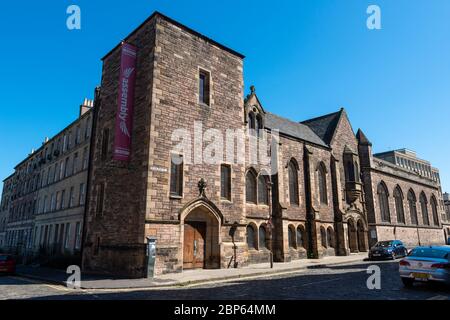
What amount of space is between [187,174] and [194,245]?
4.00 metres

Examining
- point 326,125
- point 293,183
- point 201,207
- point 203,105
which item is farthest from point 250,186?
point 326,125

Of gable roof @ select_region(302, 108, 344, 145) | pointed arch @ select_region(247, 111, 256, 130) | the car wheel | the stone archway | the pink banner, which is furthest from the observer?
gable roof @ select_region(302, 108, 344, 145)

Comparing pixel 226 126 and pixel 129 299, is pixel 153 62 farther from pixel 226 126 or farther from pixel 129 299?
pixel 129 299

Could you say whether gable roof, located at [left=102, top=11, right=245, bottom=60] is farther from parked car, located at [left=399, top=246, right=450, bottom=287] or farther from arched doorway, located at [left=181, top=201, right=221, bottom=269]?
parked car, located at [left=399, top=246, right=450, bottom=287]

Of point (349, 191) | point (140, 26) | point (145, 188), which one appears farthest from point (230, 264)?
point (349, 191)

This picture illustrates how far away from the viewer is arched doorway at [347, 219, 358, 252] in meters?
30.4

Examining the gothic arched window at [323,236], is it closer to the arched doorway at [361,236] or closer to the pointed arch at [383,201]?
the arched doorway at [361,236]

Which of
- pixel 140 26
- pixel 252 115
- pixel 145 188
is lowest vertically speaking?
pixel 145 188

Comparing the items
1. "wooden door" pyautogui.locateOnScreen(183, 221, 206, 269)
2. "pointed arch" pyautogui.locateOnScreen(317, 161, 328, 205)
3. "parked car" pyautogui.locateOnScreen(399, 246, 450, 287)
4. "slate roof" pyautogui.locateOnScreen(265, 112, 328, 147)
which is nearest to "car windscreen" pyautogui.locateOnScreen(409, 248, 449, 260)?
"parked car" pyautogui.locateOnScreen(399, 246, 450, 287)

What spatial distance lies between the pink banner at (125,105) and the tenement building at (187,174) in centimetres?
6

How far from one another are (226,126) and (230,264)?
8.45 meters
